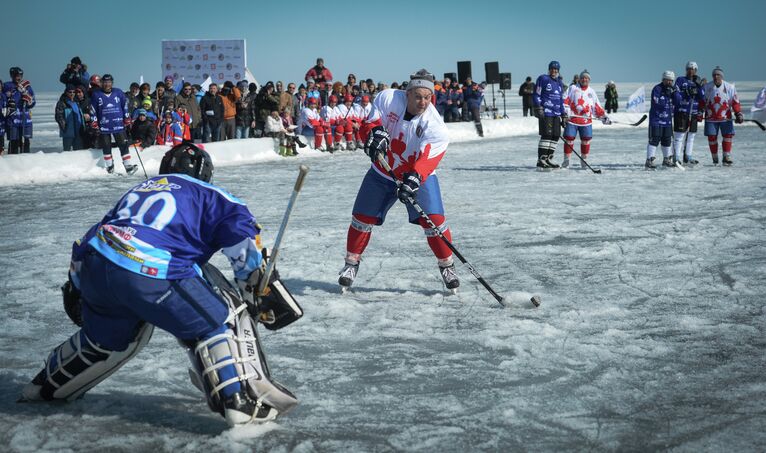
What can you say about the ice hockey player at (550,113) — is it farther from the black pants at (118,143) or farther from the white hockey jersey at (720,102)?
the black pants at (118,143)

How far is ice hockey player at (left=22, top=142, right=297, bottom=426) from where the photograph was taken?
301 cm

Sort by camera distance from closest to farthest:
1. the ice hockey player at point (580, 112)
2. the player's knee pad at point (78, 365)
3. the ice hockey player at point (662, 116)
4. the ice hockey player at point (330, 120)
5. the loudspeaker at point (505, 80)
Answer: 1. the player's knee pad at point (78, 365)
2. the ice hockey player at point (662, 116)
3. the ice hockey player at point (580, 112)
4. the ice hockey player at point (330, 120)
5. the loudspeaker at point (505, 80)

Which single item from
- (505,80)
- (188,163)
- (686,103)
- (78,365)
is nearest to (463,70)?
(505,80)

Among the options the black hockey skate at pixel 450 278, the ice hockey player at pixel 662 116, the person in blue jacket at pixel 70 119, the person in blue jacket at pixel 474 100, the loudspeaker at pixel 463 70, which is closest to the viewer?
the black hockey skate at pixel 450 278

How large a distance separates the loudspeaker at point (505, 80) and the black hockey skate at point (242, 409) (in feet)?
84.6

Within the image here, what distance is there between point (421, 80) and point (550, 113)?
8902 millimetres

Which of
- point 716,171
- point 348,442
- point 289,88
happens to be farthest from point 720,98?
point 348,442

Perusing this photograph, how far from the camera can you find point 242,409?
312 cm

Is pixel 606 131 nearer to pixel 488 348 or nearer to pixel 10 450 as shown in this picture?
pixel 488 348

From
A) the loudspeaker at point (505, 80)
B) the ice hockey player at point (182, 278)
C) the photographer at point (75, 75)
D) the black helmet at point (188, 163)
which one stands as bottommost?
the ice hockey player at point (182, 278)

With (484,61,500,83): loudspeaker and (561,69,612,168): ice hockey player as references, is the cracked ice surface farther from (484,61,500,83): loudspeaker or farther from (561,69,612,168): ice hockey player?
(484,61,500,83): loudspeaker

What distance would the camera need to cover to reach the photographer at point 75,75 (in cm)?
1438

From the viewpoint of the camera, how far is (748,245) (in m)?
7.06

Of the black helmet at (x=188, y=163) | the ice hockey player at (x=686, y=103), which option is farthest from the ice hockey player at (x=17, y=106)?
the black helmet at (x=188, y=163)
